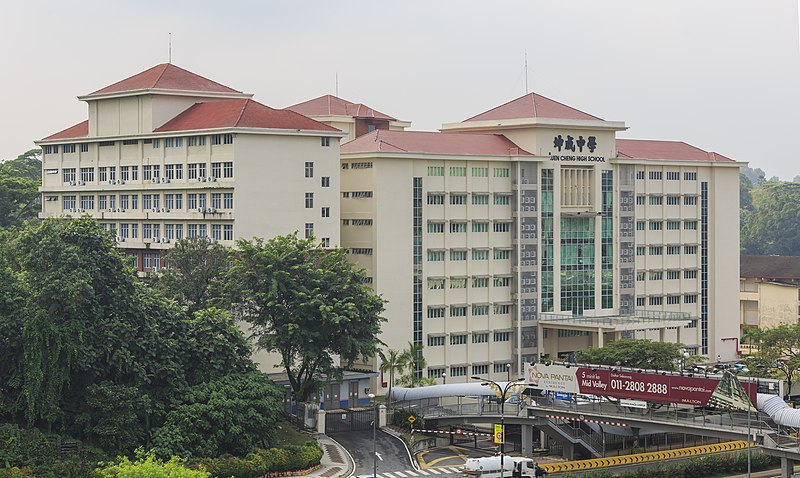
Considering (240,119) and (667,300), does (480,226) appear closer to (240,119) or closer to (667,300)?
(667,300)

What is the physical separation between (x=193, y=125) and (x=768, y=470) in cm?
4018

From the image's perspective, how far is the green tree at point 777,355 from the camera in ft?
312

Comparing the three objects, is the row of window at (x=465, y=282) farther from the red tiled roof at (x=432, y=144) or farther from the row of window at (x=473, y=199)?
the red tiled roof at (x=432, y=144)

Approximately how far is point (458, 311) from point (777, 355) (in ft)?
78.2

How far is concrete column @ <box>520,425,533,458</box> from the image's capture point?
79625 millimetres

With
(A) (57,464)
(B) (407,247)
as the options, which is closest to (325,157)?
(B) (407,247)

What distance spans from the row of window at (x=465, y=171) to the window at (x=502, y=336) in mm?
10647

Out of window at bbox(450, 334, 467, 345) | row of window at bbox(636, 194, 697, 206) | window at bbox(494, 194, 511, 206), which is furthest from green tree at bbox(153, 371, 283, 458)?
row of window at bbox(636, 194, 697, 206)

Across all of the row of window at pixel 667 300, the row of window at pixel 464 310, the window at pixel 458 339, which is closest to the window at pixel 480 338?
the window at pixel 458 339

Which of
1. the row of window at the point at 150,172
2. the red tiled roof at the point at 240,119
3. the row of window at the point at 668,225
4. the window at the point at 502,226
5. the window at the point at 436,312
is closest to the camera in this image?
the red tiled roof at the point at 240,119

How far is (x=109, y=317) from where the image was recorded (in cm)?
7231

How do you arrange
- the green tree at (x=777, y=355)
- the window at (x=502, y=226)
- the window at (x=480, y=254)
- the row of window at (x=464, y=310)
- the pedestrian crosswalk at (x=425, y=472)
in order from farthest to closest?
the window at (x=502, y=226) → the window at (x=480, y=254) → the row of window at (x=464, y=310) → the green tree at (x=777, y=355) → the pedestrian crosswalk at (x=425, y=472)

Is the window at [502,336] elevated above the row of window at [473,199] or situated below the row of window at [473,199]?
below

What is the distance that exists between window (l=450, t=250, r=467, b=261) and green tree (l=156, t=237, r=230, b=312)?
17788 millimetres
